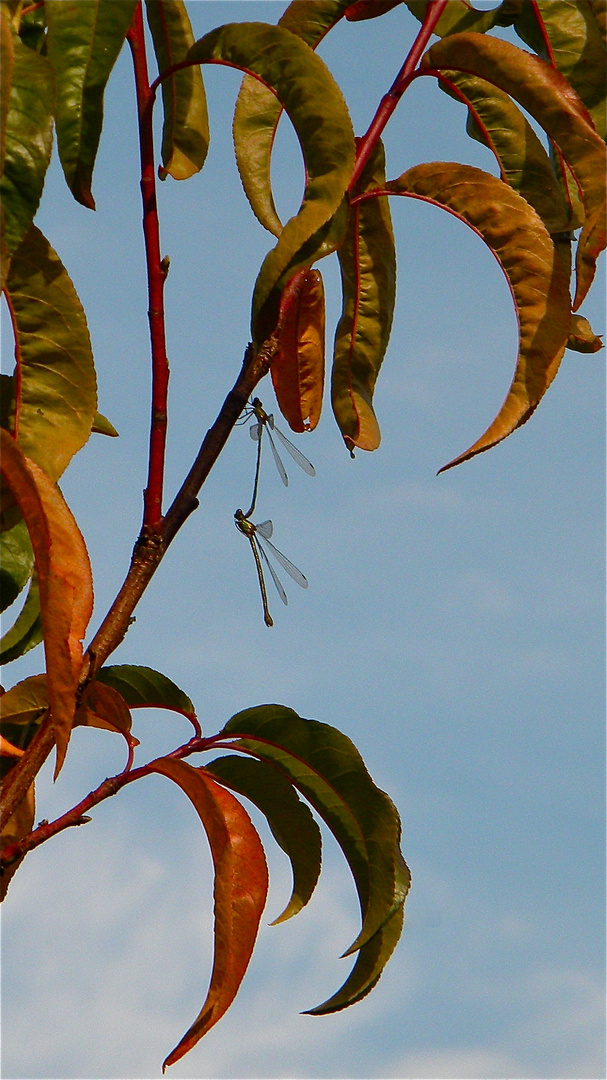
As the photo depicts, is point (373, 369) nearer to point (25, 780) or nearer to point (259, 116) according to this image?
point (259, 116)

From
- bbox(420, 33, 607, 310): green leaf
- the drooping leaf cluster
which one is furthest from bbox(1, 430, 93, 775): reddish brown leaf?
bbox(420, 33, 607, 310): green leaf

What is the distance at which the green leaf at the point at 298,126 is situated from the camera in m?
1.16

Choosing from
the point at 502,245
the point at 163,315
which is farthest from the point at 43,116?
the point at 502,245

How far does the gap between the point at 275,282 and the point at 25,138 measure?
0.31 meters

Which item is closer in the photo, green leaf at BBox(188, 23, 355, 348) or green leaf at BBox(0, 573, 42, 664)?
green leaf at BBox(188, 23, 355, 348)

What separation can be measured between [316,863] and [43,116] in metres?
1.09

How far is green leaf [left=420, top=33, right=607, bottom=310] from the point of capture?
1.33m

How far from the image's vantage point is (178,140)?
5.11 ft

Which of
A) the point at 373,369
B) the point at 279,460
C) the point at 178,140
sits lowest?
the point at 373,369

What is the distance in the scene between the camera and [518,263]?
138 centimetres

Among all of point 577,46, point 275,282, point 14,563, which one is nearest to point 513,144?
point 577,46

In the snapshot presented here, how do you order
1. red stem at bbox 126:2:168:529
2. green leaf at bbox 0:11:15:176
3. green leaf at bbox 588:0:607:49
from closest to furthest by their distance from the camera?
green leaf at bbox 0:11:15:176, red stem at bbox 126:2:168:529, green leaf at bbox 588:0:607:49

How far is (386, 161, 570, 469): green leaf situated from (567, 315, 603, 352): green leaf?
0.19 meters

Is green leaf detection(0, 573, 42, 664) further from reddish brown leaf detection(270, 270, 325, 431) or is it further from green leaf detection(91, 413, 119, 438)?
reddish brown leaf detection(270, 270, 325, 431)
